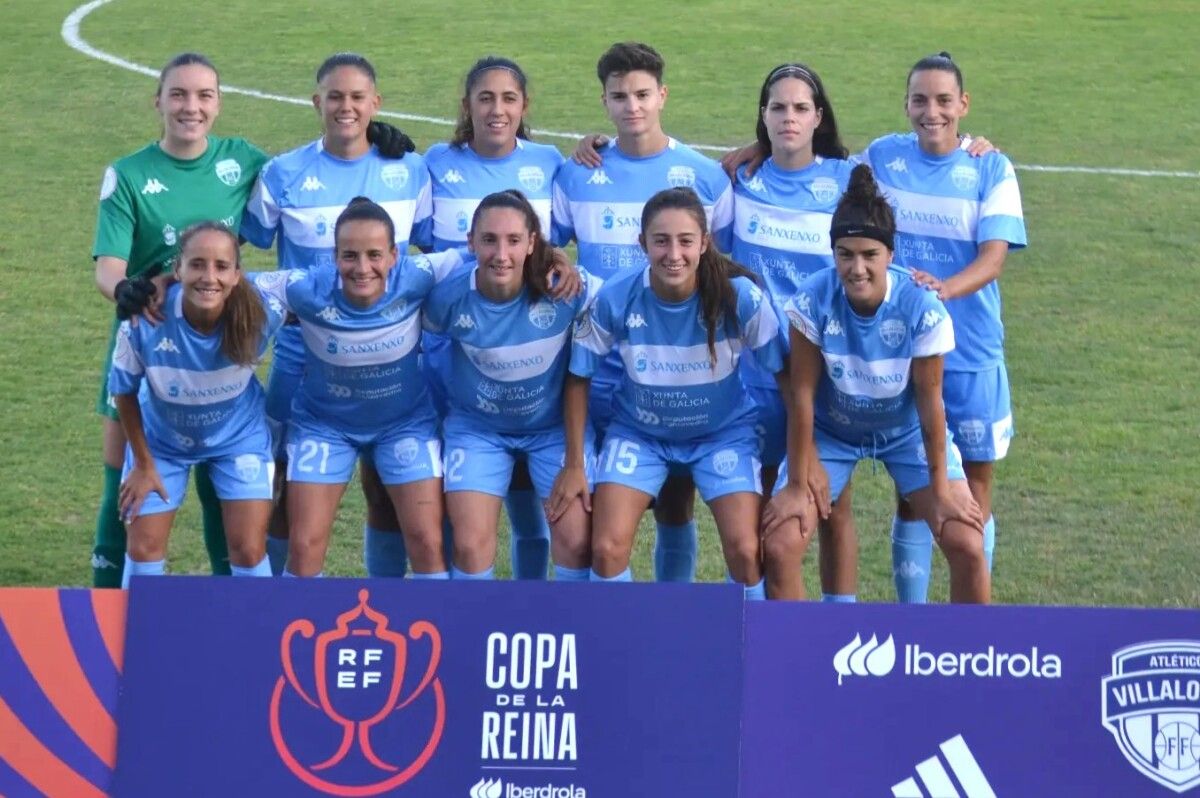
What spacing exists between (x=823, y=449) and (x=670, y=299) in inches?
25.7

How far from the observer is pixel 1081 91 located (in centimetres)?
1509

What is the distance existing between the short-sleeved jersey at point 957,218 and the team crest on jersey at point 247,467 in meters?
2.12

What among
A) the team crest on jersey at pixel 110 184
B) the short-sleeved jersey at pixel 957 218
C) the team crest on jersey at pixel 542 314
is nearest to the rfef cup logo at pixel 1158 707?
the short-sleeved jersey at pixel 957 218

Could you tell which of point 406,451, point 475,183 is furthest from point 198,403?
point 475,183

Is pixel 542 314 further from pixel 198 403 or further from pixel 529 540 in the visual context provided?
pixel 198 403

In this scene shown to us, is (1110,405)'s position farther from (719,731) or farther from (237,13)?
(237,13)

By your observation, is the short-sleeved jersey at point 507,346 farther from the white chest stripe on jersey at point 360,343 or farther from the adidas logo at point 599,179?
the adidas logo at point 599,179

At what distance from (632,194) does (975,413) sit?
4.24 ft

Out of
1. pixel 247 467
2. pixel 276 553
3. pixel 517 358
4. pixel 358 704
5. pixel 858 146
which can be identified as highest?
A: pixel 858 146

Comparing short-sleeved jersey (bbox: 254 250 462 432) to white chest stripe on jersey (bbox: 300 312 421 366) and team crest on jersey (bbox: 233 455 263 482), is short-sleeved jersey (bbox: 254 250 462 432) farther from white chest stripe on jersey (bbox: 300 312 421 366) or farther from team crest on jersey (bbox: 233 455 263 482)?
team crest on jersey (bbox: 233 455 263 482)

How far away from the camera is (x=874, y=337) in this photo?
5.17m

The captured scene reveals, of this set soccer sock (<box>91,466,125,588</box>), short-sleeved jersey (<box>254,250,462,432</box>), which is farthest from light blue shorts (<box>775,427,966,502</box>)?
soccer sock (<box>91,466,125,588</box>)

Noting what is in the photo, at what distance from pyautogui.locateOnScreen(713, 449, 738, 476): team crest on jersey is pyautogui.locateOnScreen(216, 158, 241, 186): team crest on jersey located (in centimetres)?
175

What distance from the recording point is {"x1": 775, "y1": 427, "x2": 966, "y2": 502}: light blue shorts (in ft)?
17.6
